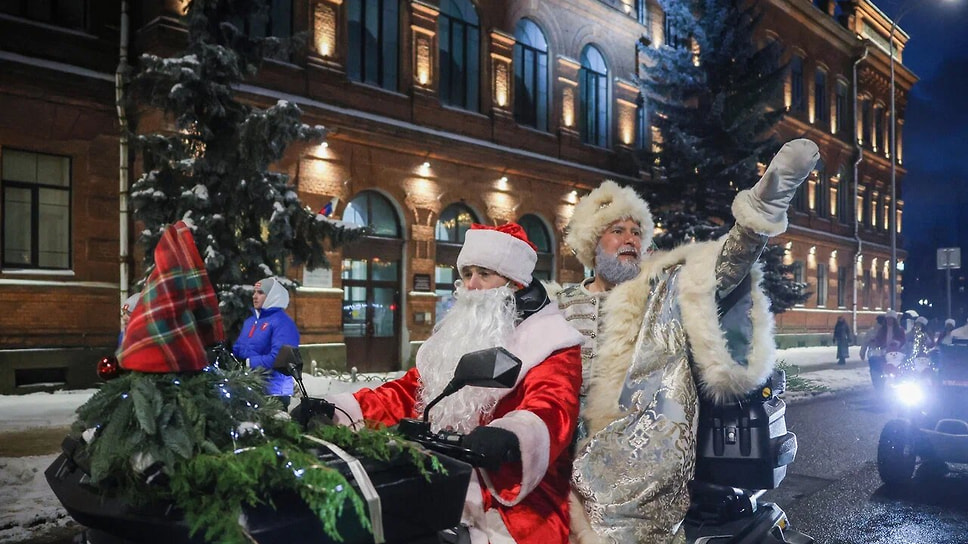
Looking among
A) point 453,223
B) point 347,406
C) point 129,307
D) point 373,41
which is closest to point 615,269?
point 347,406

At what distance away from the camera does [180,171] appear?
10.9m

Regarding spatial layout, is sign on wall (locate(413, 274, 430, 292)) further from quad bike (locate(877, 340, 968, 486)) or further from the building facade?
the building facade

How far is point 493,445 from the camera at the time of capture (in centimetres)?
218

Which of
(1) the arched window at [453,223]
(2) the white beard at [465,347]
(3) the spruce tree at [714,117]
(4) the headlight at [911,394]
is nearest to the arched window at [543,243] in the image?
(1) the arched window at [453,223]

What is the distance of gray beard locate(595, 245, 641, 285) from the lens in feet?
12.6

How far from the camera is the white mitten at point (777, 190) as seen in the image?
295cm

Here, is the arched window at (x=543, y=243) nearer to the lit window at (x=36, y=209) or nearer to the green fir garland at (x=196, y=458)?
the lit window at (x=36, y=209)

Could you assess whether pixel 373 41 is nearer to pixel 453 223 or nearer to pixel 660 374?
pixel 453 223

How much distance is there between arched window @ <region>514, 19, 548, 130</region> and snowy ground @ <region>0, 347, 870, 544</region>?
30.3 ft

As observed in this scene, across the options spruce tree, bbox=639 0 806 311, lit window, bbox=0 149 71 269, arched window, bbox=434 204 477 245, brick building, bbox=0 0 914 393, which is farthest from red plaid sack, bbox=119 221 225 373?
spruce tree, bbox=639 0 806 311

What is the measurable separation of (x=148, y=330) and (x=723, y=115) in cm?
1998

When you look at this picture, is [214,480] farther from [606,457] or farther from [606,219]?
[606,219]

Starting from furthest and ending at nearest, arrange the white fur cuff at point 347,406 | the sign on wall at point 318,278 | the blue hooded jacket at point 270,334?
the sign on wall at point 318,278, the blue hooded jacket at point 270,334, the white fur cuff at point 347,406

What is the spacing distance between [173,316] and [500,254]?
1.49m
